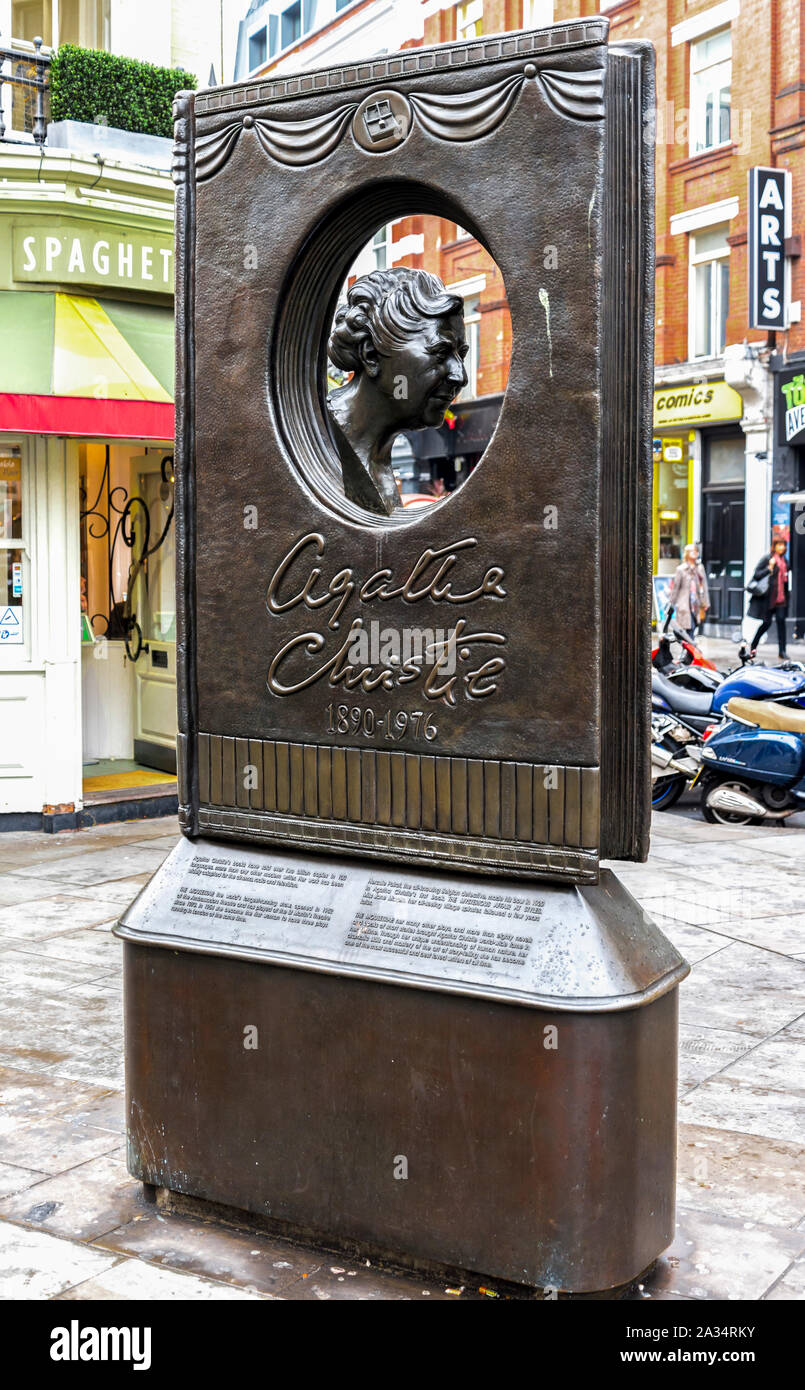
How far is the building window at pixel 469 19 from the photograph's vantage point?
27531 mm

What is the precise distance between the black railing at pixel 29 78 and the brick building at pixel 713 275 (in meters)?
15.9

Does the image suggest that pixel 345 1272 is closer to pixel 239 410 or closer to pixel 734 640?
pixel 239 410

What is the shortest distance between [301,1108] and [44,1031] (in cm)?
213

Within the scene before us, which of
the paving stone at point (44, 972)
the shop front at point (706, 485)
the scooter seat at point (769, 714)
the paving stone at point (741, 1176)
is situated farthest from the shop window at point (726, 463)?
the paving stone at point (741, 1176)

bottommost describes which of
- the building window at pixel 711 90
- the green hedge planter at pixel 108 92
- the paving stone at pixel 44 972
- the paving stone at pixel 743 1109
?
the paving stone at pixel 743 1109

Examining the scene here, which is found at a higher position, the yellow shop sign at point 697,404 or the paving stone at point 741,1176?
the yellow shop sign at point 697,404

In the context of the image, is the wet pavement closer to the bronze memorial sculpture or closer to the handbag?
the bronze memorial sculpture

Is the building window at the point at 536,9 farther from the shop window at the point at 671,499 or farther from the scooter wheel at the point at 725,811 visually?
the scooter wheel at the point at 725,811

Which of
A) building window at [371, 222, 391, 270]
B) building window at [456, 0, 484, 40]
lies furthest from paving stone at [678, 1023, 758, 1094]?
building window at [371, 222, 391, 270]

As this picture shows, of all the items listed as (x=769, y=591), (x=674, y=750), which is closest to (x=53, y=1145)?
(x=674, y=750)

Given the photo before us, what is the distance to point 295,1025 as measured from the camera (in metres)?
3.49

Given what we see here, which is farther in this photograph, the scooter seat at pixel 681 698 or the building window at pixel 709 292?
the building window at pixel 709 292

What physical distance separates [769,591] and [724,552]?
5.94 m

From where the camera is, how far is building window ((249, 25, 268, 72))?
3325 centimetres
